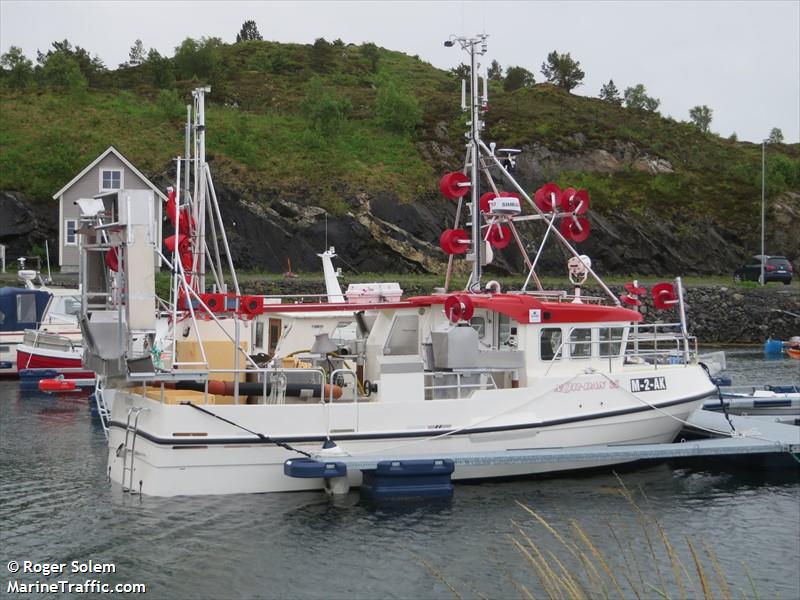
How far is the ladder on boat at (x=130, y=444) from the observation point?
15.6 m

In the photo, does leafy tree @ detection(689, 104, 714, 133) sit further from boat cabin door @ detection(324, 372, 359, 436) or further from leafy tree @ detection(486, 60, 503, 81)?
boat cabin door @ detection(324, 372, 359, 436)

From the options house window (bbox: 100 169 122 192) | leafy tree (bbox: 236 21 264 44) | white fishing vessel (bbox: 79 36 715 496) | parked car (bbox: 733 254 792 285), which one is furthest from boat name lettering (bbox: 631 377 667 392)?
leafy tree (bbox: 236 21 264 44)

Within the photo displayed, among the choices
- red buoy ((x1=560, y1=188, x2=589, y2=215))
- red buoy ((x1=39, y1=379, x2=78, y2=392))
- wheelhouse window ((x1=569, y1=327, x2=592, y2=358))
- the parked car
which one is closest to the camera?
wheelhouse window ((x1=569, y1=327, x2=592, y2=358))

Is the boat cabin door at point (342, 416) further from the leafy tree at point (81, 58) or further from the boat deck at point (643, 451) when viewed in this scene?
the leafy tree at point (81, 58)

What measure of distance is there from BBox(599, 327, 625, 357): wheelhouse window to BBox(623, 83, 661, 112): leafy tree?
71.7 meters

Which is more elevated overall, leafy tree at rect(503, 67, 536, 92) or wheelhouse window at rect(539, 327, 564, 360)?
leafy tree at rect(503, 67, 536, 92)

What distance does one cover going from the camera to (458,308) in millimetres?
16406

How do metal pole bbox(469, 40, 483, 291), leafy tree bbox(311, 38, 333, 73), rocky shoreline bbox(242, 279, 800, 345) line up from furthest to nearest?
leafy tree bbox(311, 38, 333, 73)
rocky shoreline bbox(242, 279, 800, 345)
metal pole bbox(469, 40, 483, 291)

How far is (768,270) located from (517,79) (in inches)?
→ 1497

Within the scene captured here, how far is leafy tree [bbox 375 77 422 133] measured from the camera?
63.6 m

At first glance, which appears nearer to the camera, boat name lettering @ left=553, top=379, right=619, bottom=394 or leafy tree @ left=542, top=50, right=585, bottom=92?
boat name lettering @ left=553, top=379, right=619, bottom=394

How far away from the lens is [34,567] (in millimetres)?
12430

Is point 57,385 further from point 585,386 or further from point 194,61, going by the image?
point 194,61

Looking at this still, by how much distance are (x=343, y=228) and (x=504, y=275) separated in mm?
8671
